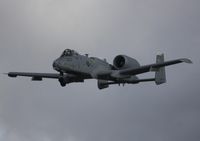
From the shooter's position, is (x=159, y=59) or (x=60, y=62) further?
(x=159, y=59)

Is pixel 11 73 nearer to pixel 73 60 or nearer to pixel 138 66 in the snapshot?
pixel 73 60

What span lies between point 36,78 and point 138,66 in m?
15.6

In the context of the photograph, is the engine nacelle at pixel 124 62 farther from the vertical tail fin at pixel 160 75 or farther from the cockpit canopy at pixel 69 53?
the cockpit canopy at pixel 69 53

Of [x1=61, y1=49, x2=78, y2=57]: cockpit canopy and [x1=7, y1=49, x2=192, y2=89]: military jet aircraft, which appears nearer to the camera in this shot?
[x1=7, y1=49, x2=192, y2=89]: military jet aircraft

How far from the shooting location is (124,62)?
329ft

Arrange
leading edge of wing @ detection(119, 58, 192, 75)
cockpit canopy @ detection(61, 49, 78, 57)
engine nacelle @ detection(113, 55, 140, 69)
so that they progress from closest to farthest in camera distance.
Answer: leading edge of wing @ detection(119, 58, 192, 75) → cockpit canopy @ detection(61, 49, 78, 57) → engine nacelle @ detection(113, 55, 140, 69)

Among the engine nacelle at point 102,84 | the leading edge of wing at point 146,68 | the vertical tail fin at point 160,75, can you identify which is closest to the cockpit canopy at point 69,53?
the engine nacelle at point 102,84

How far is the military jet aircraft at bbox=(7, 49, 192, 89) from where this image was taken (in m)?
94.4

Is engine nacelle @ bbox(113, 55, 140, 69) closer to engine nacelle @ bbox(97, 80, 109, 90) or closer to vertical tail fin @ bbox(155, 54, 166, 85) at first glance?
A: vertical tail fin @ bbox(155, 54, 166, 85)

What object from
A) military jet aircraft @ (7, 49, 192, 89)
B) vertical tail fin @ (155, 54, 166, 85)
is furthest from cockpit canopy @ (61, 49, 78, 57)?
vertical tail fin @ (155, 54, 166, 85)

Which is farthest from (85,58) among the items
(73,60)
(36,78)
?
(36,78)

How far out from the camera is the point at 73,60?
95.2 meters

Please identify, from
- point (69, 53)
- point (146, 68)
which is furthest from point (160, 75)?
point (69, 53)

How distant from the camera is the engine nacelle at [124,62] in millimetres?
99850
